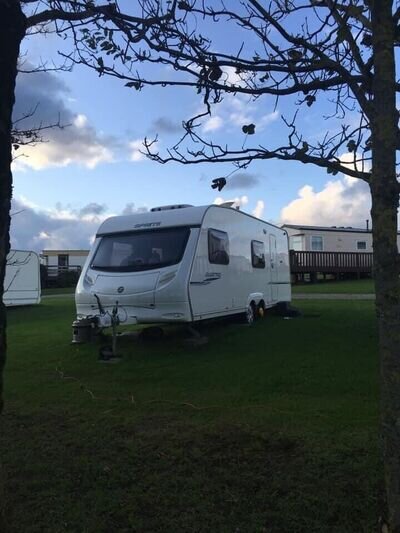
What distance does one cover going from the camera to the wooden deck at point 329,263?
3344cm

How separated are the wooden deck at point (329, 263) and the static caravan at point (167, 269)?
19.9 metres

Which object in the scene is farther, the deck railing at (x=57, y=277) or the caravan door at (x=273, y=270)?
the deck railing at (x=57, y=277)

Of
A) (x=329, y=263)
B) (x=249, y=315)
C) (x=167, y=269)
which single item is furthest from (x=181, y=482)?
(x=329, y=263)

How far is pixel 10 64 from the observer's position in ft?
9.68

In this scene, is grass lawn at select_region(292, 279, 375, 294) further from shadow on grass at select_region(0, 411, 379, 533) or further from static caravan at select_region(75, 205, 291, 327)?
shadow on grass at select_region(0, 411, 379, 533)

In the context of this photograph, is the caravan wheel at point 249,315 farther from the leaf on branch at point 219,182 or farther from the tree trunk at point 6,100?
the tree trunk at point 6,100

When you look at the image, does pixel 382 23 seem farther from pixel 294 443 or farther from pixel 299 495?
pixel 294 443

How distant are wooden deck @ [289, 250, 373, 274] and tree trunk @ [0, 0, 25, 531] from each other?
29.0 metres

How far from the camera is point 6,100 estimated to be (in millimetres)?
2967

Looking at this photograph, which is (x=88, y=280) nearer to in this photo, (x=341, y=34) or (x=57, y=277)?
(x=341, y=34)

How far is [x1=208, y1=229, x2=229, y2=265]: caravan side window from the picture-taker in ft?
35.9

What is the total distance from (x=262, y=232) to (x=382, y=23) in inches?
473

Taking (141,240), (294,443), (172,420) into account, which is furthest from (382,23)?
(141,240)

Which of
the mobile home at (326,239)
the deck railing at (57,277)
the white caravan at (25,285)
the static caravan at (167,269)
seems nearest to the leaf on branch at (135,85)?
the static caravan at (167,269)
